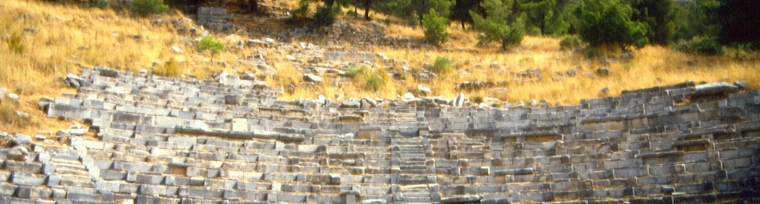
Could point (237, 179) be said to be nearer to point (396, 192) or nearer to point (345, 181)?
point (345, 181)

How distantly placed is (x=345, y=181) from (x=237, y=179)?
177 centimetres

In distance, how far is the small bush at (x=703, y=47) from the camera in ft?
69.8

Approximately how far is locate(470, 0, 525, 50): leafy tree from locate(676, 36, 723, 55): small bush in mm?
4895

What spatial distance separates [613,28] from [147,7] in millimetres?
14322

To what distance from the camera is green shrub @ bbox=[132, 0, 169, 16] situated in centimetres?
2489

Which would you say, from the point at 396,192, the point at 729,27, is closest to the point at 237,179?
the point at 396,192

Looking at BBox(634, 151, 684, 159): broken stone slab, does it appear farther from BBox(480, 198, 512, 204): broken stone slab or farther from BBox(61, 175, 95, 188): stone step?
BBox(61, 175, 95, 188): stone step

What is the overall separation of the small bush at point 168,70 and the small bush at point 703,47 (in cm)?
1379

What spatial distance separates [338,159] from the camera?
1384 cm

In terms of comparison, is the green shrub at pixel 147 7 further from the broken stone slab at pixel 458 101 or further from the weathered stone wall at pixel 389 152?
the broken stone slab at pixel 458 101

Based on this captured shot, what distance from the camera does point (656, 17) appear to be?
25.4m

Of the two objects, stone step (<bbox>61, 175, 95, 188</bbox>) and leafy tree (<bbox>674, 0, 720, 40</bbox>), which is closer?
stone step (<bbox>61, 175, 95, 188</bbox>)

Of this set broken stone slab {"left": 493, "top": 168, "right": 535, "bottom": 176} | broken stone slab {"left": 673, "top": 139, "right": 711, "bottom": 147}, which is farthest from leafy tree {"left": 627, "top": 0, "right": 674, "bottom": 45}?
broken stone slab {"left": 493, "top": 168, "right": 535, "bottom": 176}

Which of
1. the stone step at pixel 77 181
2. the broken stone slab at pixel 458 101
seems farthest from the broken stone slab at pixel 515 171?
the stone step at pixel 77 181
